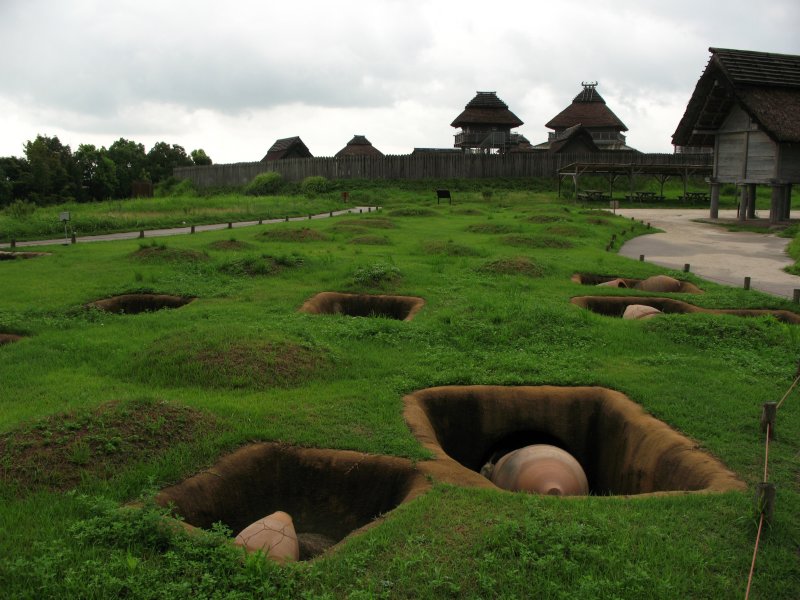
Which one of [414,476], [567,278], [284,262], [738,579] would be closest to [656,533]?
[738,579]

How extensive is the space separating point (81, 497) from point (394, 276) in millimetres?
8814

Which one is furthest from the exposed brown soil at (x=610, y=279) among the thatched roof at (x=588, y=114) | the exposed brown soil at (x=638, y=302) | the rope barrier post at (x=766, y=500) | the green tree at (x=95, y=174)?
the green tree at (x=95, y=174)

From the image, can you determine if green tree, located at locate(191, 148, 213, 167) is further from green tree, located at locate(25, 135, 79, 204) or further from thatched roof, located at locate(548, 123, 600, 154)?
thatched roof, located at locate(548, 123, 600, 154)

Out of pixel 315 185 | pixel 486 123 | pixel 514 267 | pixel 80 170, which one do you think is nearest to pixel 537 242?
pixel 514 267

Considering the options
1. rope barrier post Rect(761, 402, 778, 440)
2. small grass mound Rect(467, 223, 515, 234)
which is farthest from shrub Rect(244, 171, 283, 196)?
rope barrier post Rect(761, 402, 778, 440)

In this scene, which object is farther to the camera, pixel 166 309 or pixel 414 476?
pixel 166 309

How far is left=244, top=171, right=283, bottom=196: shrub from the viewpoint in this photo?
49031 mm

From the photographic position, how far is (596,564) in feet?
13.8

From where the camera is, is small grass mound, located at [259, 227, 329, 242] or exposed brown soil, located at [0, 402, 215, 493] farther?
small grass mound, located at [259, 227, 329, 242]

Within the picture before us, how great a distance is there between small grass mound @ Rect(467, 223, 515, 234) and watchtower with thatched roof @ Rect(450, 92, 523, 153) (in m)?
33.3

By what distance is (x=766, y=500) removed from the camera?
456 cm

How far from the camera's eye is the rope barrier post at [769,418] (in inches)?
238

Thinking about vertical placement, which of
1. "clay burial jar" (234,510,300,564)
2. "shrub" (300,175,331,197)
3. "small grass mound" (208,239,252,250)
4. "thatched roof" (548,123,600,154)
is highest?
"thatched roof" (548,123,600,154)

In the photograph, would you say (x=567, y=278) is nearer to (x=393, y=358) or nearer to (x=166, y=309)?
(x=393, y=358)
